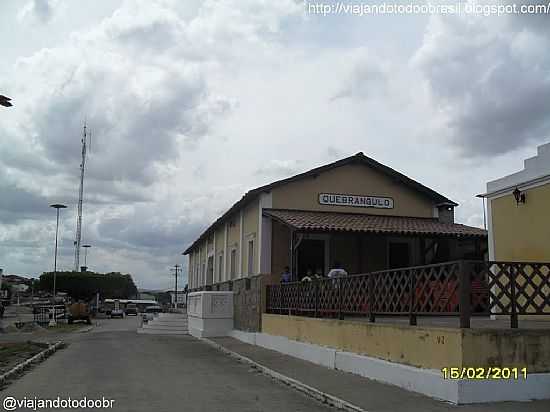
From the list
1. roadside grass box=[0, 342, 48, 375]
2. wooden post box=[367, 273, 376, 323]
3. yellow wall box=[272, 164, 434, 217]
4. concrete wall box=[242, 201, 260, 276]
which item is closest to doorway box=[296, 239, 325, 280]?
yellow wall box=[272, 164, 434, 217]

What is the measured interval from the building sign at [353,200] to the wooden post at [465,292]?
41.5 ft

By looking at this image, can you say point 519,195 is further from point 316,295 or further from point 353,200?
point 353,200

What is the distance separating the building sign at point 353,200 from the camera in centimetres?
2119

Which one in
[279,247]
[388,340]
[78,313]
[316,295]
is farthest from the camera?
[78,313]

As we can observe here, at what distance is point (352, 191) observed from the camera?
70.4 ft

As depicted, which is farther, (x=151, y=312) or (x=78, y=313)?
(x=151, y=312)

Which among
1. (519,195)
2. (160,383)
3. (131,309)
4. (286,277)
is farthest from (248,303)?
(131,309)

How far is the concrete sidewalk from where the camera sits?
26.0ft

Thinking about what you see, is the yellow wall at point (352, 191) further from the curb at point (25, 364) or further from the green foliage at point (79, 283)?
the green foliage at point (79, 283)

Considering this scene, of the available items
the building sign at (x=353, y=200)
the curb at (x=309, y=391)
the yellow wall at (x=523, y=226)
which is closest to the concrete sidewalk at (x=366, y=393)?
the curb at (x=309, y=391)

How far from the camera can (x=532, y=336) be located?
8.47m

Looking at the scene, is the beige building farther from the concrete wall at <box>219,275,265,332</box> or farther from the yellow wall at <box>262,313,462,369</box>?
the yellow wall at <box>262,313,462,369</box>
